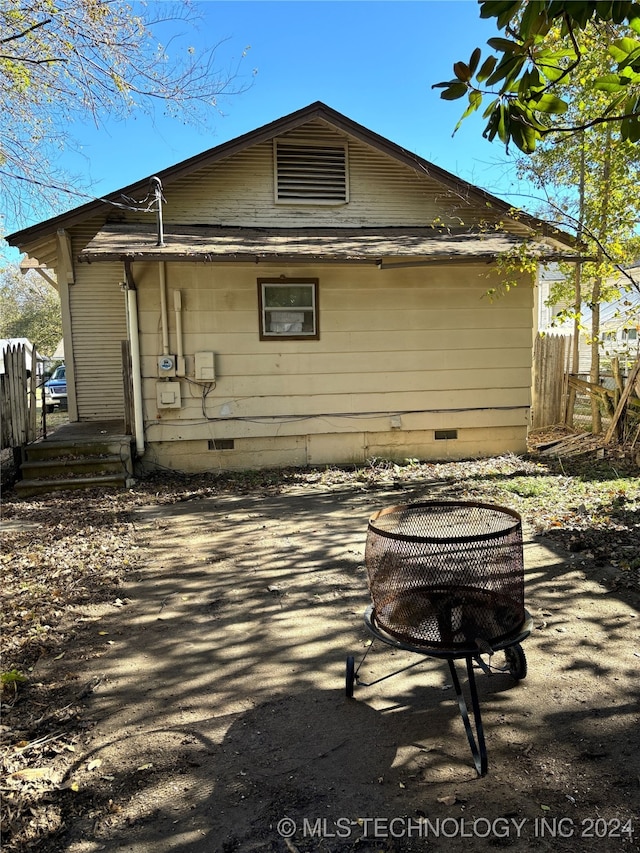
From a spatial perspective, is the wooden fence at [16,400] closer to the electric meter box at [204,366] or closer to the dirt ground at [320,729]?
the electric meter box at [204,366]

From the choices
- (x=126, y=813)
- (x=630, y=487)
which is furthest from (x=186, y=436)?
(x=126, y=813)

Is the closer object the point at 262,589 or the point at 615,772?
the point at 615,772

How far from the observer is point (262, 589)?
4445 millimetres

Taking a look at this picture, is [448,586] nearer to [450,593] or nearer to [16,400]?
[450,593]

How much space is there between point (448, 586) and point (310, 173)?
8584mm

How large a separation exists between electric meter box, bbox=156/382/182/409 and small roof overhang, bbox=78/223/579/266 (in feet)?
6.19

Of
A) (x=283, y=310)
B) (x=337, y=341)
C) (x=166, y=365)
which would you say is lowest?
(x=166, y=365)

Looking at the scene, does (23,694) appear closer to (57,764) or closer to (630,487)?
(57,764)

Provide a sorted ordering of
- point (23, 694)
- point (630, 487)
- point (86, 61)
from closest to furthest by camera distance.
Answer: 1. point (23, 694)
2. point (86, 61)
3. point (630, 487)

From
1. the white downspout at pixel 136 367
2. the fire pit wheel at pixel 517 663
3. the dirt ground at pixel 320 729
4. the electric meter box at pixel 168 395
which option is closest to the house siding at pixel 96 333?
the white downspout at pixel 136 367

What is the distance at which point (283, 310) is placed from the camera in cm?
884

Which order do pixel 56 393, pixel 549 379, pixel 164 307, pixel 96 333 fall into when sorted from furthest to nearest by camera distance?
pixel 56 393 → pixel 549 379 → pixel 96 333 → pixel 164 307

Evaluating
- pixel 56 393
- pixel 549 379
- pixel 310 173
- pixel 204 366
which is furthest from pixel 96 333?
pixel 56 393

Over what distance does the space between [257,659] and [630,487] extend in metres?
5.81
